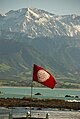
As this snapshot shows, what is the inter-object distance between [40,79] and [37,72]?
1003 mm

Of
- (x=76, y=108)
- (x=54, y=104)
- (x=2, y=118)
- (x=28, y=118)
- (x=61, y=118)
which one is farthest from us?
(x=54, y=104)

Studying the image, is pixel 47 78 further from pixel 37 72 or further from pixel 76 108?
pixel 76 108

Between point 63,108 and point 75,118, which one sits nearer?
point 75,118

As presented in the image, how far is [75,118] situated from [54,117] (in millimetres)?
4796

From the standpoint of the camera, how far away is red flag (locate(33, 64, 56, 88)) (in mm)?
61125

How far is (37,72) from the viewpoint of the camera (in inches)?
2436

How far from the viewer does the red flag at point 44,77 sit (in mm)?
61125

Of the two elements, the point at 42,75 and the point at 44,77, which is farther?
the point at 42,75

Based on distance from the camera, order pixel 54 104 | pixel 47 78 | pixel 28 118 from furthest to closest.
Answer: pixel 54 104 → pixel 28 118 → pixel 47 78

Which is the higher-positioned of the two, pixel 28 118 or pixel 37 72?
pixel 37 72

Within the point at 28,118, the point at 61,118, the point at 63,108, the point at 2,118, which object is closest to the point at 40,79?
the point at 28,118

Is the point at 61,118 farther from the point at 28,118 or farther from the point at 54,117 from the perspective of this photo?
the point at 28,118

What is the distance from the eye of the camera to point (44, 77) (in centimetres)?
6150

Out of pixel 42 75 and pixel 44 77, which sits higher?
pixel 42 75
